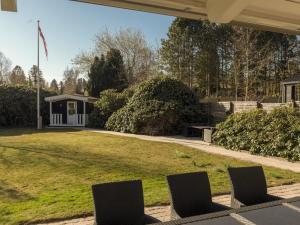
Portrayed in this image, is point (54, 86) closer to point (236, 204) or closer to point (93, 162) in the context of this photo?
point (93, 162)

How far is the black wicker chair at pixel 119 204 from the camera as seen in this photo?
8.13ft

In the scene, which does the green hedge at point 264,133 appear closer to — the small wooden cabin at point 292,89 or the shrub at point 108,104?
the small wooden cabin at point 292,89

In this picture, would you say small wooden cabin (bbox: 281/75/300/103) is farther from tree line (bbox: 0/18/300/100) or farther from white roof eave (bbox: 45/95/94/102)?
white roof eave (bbox: 45/95/94/102)

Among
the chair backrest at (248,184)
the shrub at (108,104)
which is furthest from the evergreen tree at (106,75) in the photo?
the chair backrest at (248,184)

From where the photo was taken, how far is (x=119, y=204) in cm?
256

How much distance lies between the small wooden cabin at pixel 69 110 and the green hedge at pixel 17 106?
3.51 ft

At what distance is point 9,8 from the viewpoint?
2.51 meters

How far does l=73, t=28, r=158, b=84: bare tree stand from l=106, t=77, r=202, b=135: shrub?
1404cm

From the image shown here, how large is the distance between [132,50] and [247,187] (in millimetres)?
30998

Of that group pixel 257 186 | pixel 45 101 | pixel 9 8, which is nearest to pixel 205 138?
pixel 257 186

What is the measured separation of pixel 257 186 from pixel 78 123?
67.0 ft

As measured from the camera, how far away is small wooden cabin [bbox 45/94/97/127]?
2262 cm

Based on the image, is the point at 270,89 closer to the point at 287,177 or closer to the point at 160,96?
the point at 160,96

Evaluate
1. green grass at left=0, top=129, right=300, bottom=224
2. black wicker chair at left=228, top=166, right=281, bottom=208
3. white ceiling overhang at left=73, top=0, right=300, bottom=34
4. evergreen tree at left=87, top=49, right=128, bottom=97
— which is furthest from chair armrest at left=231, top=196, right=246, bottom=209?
evergreen tree at left=87, top=49, right=128, bottom=97
